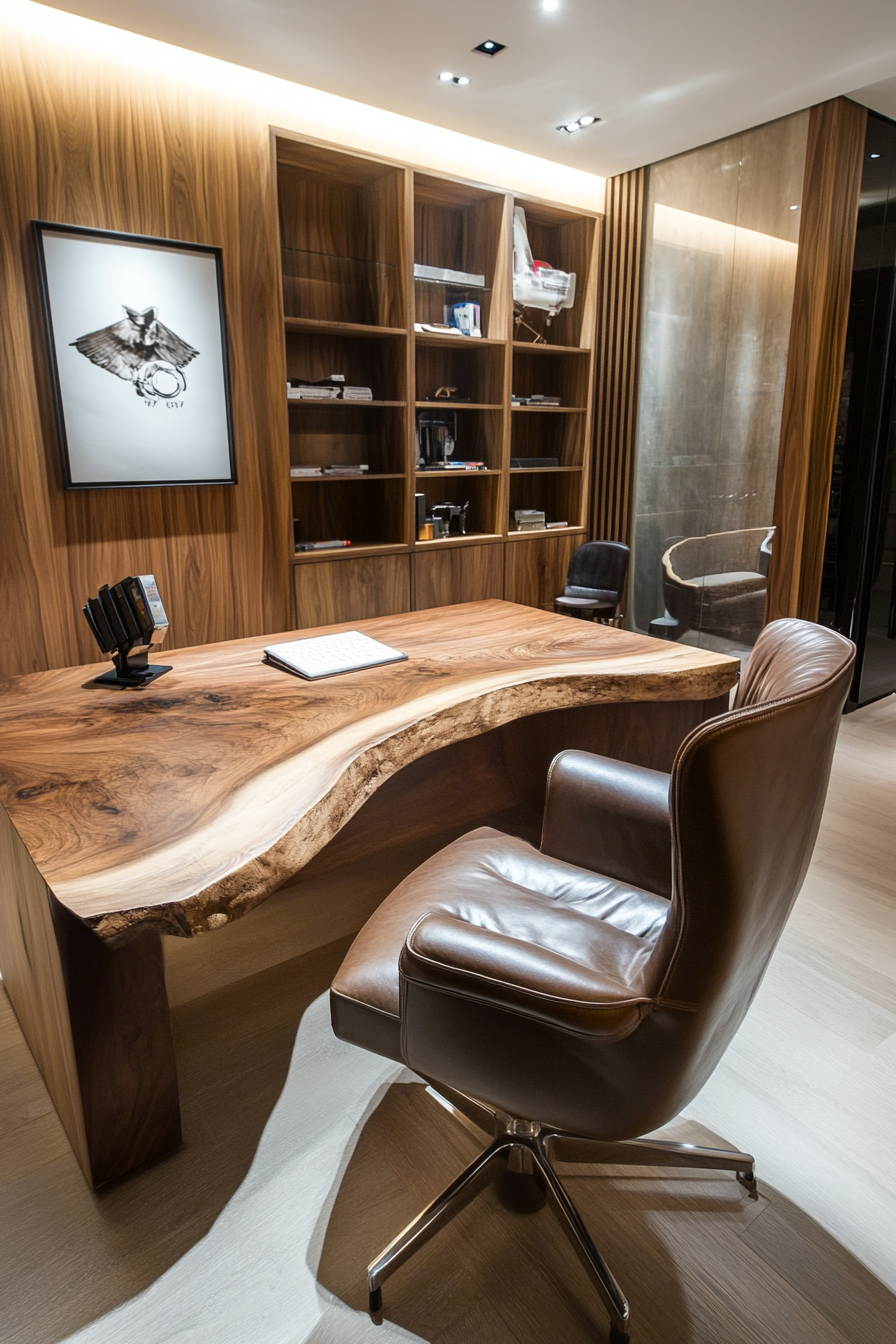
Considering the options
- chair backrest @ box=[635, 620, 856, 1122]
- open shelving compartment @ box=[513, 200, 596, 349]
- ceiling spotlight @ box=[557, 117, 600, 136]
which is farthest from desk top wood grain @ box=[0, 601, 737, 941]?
open shelving compartment @ box=[513, 200, 596, 349]

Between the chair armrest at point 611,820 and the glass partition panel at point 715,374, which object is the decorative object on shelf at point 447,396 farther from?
the chair armrest at point 611,820

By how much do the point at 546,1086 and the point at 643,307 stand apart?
14.8ft

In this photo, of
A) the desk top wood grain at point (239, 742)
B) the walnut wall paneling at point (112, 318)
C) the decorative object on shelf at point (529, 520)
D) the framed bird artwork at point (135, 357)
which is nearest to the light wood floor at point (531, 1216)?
the desk top wood grain at point (239, 742)

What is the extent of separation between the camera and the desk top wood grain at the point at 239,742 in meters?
1.08

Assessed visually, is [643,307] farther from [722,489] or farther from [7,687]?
[7,687]

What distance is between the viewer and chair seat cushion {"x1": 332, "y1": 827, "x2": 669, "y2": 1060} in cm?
121

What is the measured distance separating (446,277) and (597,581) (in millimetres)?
1727

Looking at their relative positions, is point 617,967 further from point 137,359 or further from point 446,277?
point 446,277

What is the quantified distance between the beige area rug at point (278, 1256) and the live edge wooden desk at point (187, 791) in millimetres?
212

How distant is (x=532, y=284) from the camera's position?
14.3 ft

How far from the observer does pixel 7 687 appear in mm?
1868

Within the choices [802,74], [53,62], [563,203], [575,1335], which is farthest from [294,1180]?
[563,203]

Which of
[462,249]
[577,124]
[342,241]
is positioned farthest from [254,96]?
[577,124]

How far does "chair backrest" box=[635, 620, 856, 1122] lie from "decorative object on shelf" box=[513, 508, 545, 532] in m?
3.64
